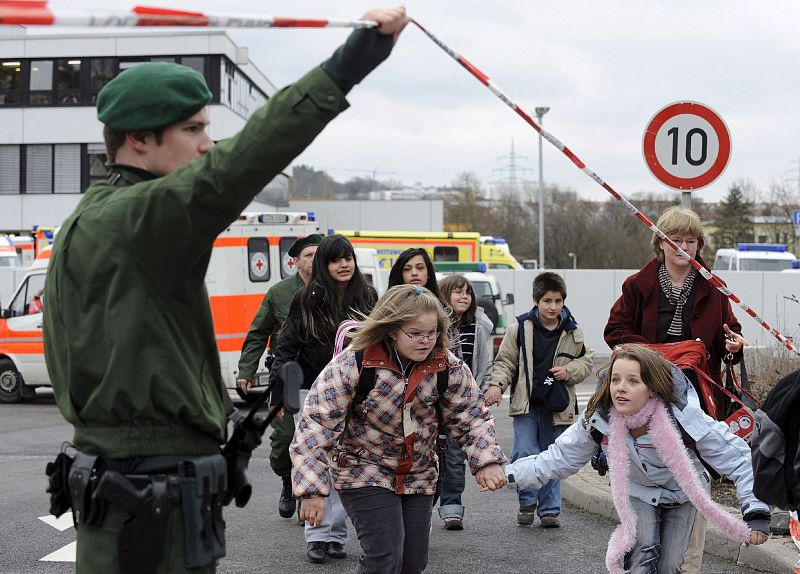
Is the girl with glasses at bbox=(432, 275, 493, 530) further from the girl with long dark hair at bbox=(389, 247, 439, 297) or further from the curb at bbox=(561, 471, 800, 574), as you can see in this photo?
the curb at bbox=(561, 471, 800, 574)

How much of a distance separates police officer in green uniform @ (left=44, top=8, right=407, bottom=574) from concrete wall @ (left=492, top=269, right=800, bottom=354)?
75.8 feet

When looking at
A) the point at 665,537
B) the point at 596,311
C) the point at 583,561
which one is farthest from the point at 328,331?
the point at 596,311

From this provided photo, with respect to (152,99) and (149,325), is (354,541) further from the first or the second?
(152,99)

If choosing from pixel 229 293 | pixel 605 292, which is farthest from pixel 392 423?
pixel 605 292

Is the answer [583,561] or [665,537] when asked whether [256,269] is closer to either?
[583,561]

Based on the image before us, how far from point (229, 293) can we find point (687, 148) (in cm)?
880

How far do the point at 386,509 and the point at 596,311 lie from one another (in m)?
22.3

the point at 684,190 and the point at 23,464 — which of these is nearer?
the point at 684,190

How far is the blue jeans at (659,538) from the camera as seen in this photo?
5.30 metres

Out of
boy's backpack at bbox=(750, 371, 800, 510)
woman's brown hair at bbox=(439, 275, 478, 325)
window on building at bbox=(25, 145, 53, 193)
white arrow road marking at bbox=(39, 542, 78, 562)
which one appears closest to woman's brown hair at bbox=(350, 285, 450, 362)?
boy's backpack at bbox=(750, 371, 800, 510)

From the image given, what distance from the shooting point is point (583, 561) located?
6969 millimetres

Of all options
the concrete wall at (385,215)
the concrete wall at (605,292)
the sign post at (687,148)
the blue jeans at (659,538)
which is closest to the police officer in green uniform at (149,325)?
the blue jeans at (659,538)

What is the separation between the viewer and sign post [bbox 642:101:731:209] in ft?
26.7

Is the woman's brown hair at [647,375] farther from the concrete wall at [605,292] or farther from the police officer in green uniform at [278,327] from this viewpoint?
the concrete wall at [605,292]
